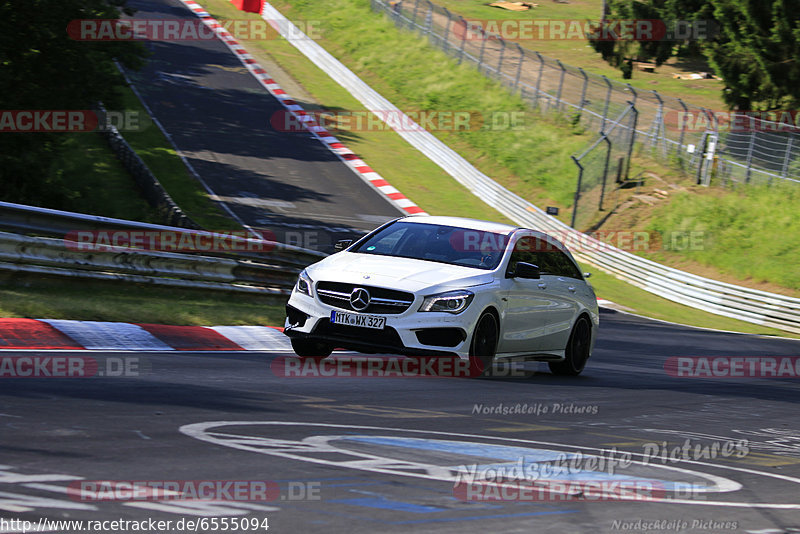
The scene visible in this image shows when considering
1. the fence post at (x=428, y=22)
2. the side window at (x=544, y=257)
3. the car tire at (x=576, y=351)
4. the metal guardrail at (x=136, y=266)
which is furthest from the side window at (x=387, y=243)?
the fence post at (x=428, y=22)

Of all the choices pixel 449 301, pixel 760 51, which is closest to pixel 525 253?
pixel 449 301

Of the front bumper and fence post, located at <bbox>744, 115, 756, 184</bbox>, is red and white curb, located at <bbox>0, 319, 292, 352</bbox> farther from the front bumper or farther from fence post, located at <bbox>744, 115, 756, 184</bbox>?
fence post, located at <bbox>744, 115, 756, 184</bbox>

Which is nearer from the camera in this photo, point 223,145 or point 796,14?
point 796,14

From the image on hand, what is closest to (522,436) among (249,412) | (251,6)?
(249,412)

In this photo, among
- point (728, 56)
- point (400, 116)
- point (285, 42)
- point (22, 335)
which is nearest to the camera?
point (22, 335)

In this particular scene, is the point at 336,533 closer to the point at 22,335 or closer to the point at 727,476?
the point at 727,476

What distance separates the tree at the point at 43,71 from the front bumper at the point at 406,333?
12.1m

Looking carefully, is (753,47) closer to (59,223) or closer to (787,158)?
(787,158)

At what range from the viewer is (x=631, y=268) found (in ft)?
93.8

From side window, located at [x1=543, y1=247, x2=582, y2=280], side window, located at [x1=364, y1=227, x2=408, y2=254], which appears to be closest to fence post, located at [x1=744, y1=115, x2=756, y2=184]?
side window, located at [x1=543, y1=247, x2=582, y2=280]

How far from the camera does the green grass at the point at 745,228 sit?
28578 mm

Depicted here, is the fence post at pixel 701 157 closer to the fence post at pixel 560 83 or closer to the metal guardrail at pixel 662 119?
the metal guardrail at pixel 662 119

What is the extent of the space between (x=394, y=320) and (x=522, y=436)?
257 centimetres

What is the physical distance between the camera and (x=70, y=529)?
144 inches
